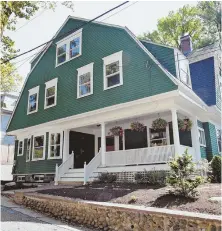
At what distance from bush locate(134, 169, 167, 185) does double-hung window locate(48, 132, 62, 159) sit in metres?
6.24

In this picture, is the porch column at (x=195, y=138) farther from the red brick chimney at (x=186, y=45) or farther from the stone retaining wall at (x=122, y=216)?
the stone retaining wall at (x=122, y=216)

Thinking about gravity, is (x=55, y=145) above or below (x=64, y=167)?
above

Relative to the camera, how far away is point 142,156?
10672 millimetres

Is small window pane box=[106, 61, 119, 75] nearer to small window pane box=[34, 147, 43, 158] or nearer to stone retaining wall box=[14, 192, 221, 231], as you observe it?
stone retaining wall box=[14, 192, 221, 231]

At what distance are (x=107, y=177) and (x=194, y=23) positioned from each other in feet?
80.2

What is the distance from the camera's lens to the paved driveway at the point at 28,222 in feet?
19.0

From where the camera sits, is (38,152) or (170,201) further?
(38,152)

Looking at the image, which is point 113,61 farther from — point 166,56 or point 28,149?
point 28,149

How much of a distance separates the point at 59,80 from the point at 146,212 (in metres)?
11.9

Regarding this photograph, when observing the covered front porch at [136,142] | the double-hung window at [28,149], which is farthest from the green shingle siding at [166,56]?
the double-hung window at [28,149]

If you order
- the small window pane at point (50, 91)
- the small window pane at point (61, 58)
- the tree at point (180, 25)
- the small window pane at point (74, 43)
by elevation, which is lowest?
the small window pane at point (50, 91)

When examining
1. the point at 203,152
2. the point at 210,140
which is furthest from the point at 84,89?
the point at 210,140

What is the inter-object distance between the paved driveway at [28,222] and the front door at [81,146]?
281 inches

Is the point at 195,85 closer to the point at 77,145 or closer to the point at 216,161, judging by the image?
the point at 216,161
